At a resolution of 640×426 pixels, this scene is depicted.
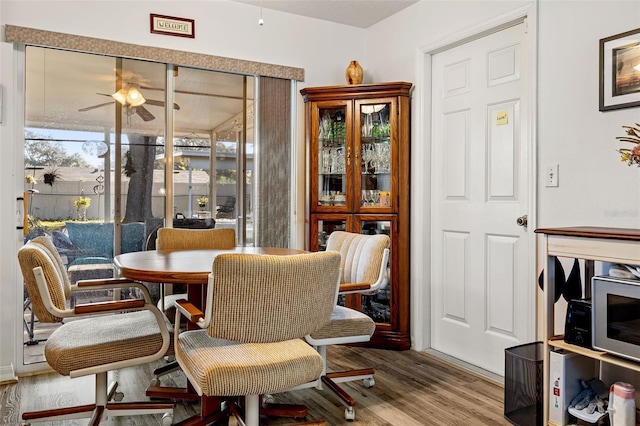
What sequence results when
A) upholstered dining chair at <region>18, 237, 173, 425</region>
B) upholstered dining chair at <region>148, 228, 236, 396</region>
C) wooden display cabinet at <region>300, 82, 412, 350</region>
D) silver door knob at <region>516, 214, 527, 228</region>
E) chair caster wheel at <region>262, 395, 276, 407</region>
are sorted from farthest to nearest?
1. wooden display cabinet at <region>300, 82, 412, 350</region>
2. upholstered dining chair at <region>148, 228, 236, 396</region>
3. silver door knob at <region>516, 214, 527, 228</region>
4. chair caster wheel at <region>262, 395, 276, 407</region>
5. upholstered dining chair at <region>18, 237, 173, 425</region>

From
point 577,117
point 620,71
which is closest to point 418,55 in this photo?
point 577,117

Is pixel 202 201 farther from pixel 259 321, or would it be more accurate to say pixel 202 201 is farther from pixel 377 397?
pixel 259 321

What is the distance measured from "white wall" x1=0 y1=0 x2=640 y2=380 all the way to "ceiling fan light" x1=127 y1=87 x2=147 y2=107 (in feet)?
1.12

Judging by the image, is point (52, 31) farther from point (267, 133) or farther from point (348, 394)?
point (348, 394)

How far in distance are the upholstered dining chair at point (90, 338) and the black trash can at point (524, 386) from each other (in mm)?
1595

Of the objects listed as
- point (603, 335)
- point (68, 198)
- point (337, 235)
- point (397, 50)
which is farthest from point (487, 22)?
point (68, 198)

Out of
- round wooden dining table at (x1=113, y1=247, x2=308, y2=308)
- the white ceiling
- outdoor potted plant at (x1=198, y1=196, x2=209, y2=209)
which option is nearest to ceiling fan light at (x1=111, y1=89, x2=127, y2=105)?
outdoor potted plant at (x1=198, y1=196, x2=209, y2=209)

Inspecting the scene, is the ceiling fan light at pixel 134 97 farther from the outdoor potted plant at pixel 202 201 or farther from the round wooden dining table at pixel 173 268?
the round wooden dining table at pixel 173 268

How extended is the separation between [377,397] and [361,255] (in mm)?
771

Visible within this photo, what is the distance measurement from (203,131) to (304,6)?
122cm

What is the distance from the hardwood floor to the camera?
7.59 feet

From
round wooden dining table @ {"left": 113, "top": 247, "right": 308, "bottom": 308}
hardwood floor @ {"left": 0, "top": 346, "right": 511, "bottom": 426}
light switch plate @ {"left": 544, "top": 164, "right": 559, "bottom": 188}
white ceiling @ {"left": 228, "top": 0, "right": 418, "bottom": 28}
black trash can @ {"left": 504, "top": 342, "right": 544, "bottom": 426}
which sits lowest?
hardwood floor @ {"left": 0, "top": 346, "right": 511, "bottom": 426}

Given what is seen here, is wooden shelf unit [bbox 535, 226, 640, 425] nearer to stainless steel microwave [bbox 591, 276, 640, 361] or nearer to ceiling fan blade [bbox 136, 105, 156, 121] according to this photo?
stainless steel microwave [bbox 591, 276, 640, 361]

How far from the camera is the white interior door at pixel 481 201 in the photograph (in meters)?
2.83
